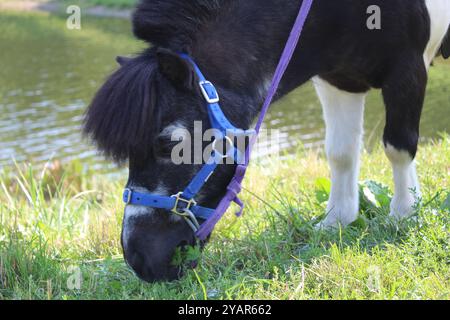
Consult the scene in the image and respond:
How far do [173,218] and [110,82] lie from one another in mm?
631

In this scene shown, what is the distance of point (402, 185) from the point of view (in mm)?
3541

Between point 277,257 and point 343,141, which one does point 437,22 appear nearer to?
point 343,141

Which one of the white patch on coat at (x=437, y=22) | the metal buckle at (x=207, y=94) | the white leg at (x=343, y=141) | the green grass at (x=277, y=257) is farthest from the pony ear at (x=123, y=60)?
the white patch on coat at (x=437, y=22)

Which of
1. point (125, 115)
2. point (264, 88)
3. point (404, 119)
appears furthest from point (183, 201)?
point (404, 119)

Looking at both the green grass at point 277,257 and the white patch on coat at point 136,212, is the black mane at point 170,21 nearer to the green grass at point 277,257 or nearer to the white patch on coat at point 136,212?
the white patch on coat at point 136,212

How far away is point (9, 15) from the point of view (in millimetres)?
30031

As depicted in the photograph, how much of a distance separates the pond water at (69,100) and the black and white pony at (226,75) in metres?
0.85

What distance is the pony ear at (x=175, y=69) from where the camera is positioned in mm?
2592

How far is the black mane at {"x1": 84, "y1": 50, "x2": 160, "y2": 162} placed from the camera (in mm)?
2592

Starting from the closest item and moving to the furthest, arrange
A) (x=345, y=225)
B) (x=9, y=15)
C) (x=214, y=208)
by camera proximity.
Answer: (x=214, y=208) → (x=345, y=225) → (x=9, y=15)

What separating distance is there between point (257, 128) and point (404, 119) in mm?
930

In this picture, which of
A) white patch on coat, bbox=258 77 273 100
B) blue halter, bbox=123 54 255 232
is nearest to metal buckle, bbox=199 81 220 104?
blue halter, bbox=123 54 255 232

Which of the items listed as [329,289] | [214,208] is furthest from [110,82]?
[329,289]
